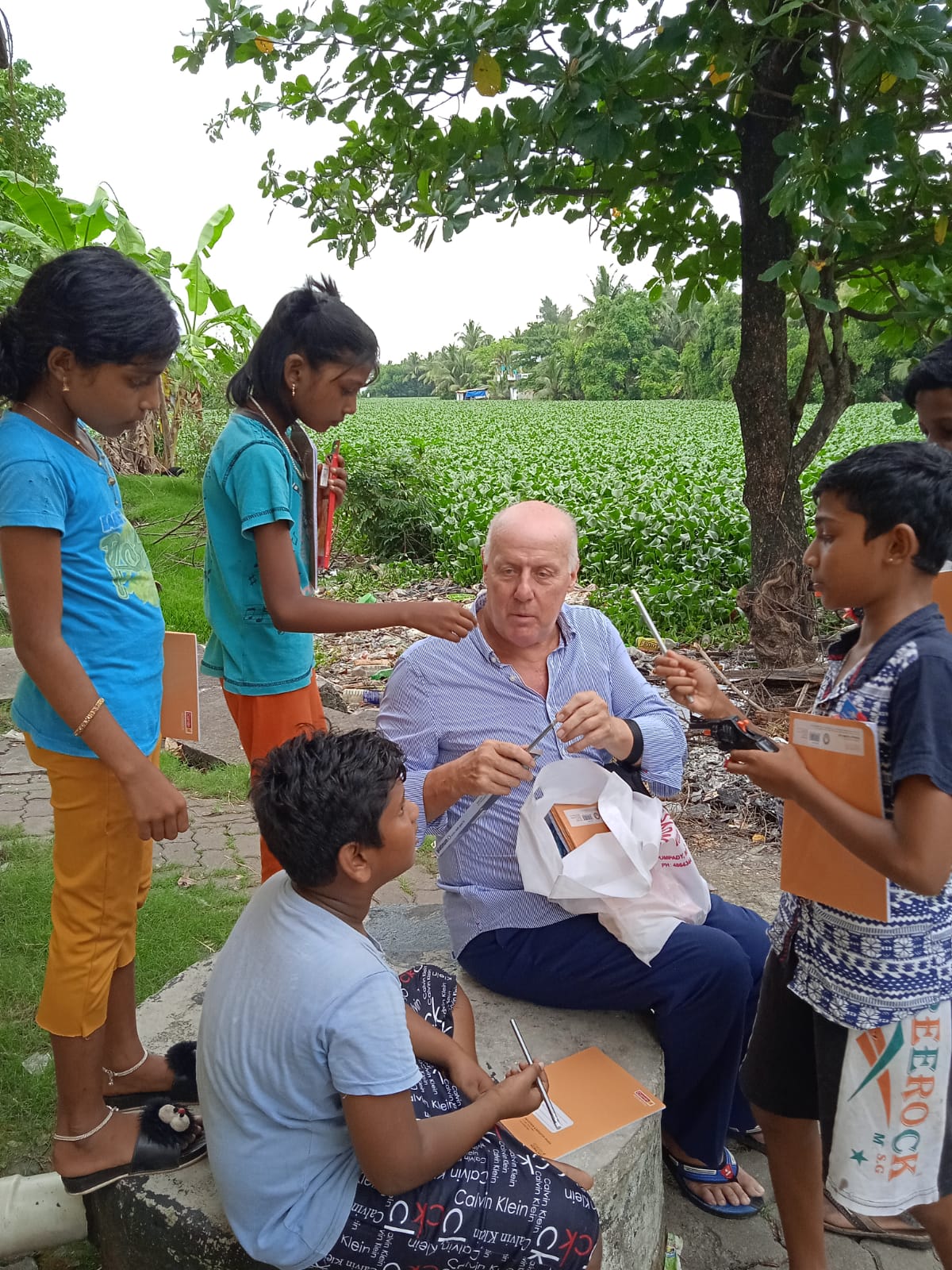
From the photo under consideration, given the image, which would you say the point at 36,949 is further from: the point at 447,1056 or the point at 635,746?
the point at 635,746

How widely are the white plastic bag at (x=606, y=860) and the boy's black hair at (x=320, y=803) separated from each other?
64 centimetres

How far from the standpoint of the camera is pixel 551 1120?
1806 millimetres

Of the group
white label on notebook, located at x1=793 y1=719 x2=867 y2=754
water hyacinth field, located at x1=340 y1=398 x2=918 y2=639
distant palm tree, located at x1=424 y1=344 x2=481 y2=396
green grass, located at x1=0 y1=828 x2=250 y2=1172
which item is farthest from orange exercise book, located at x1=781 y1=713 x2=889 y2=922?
distant palm tree, located at x1=424 y1=344 x2=481 y2=396

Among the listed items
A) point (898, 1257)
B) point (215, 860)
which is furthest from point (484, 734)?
point (215, 860)

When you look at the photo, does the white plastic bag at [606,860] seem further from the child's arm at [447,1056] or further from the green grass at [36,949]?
the green grass at [36,949]

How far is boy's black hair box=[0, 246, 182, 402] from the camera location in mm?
1612

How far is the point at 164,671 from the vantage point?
6.62ft

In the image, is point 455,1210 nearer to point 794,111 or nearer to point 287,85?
point 287,85

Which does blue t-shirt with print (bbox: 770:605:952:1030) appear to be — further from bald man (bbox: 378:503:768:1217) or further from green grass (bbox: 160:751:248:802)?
green grass (bbox: 160:751:248:802)

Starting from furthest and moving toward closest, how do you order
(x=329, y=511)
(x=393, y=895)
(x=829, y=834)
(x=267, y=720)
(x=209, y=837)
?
(x=209, y=837) → (x=393, y=895) → (x=329, y=511) → (x=267, y=720) → (x=829, y=834)

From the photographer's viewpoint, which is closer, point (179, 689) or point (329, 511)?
point (179, 689)

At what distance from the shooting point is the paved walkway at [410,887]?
6.57 feet

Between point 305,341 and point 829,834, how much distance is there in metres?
1.49

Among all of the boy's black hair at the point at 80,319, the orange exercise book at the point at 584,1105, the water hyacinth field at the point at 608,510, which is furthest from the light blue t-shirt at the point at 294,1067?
the water hyacinth field at the point at 608,510
